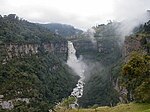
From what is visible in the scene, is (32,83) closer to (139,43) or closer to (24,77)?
(24,77)

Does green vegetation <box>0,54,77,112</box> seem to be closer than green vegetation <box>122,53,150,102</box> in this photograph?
No

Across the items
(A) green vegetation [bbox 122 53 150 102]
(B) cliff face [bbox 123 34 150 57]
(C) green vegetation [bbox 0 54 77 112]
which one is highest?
(B) cliff face [bbox 123 34 150 57]

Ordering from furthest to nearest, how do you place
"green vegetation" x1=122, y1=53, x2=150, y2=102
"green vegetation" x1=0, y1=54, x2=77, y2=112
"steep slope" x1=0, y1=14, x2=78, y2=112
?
1. "green vegetation" x1=0, y1=54, x2=77, y2=112
2. "steep slope" x1=0, y1=14, x2=78, y2=112
3. "green vegetation" x1=122, y1=53, x2=150, y2=102

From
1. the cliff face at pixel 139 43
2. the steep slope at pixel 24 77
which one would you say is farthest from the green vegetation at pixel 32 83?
the cliff face at pixel 139 43

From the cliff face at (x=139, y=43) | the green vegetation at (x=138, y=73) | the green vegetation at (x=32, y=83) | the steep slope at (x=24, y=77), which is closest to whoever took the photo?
the green vegetation at (x=138, y=73)

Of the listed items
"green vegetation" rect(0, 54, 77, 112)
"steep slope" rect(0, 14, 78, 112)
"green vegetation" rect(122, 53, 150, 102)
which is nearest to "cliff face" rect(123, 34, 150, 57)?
"steep slope" rect(0, 14, 78, 112)

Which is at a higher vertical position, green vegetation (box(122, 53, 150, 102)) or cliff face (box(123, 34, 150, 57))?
cliff face (box(123, 34, 150, 57))

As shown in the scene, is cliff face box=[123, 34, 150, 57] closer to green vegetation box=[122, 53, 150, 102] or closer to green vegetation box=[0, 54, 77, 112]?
green vegetation box=[0, 54, 77, 112]

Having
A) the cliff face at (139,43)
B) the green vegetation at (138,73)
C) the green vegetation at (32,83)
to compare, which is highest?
the cliff face at (139,43)

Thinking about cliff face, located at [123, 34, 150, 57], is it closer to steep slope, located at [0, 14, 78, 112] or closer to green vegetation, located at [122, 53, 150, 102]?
steep slope, located at [0, 14, 78, 112]

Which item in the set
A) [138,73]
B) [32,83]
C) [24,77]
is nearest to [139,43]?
[24,77]

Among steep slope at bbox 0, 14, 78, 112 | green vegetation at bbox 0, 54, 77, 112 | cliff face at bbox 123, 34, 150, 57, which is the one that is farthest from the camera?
green vegetation at bbox 0, 54, 77, 112

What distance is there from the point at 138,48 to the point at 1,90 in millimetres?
46371

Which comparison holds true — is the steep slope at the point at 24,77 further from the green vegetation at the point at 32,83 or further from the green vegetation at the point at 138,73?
the green vegetation at the point at 138,73
